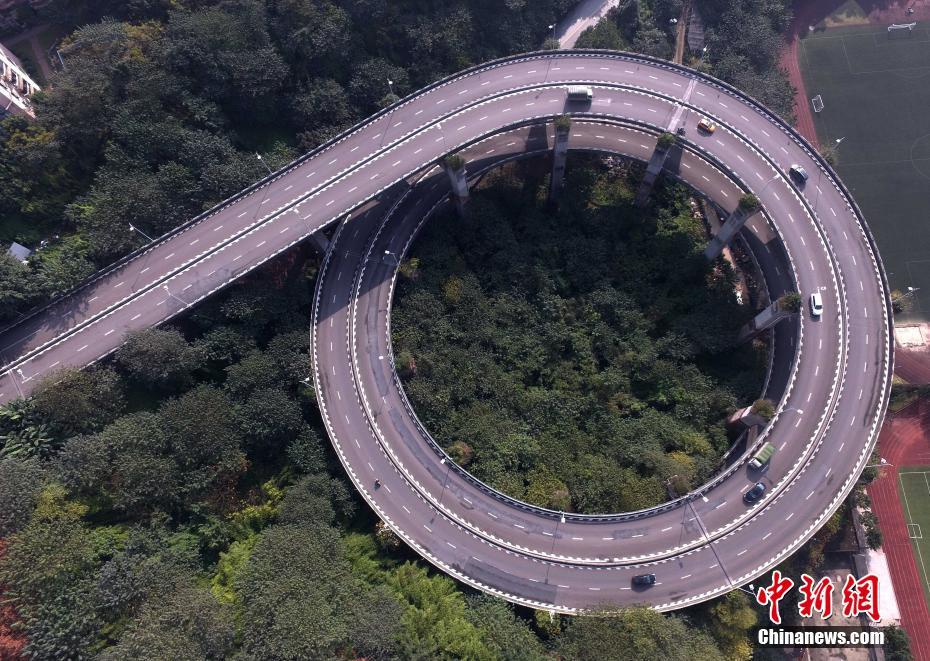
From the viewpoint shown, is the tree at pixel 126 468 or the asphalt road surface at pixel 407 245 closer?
the tree at pixel 126 468

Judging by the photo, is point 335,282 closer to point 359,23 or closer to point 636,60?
point 359,23

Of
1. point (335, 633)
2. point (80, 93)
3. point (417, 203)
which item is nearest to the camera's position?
point (335, 633)

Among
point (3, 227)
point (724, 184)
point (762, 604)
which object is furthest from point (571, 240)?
point (3, 227)

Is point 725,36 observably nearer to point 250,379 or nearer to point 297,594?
point 250,379

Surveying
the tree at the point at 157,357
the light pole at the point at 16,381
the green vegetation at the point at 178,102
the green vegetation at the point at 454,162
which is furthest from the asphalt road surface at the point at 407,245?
the green vegetation at the point at 178,102

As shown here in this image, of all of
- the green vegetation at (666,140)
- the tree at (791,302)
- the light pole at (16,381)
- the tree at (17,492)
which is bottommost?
the tree at (17,492)

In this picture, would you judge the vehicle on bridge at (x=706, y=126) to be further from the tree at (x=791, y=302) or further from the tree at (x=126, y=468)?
the tree at (x=126, y=468)

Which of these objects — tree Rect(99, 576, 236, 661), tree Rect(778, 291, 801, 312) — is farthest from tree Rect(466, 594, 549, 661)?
tree Rect(778, 291, 801, 312)
